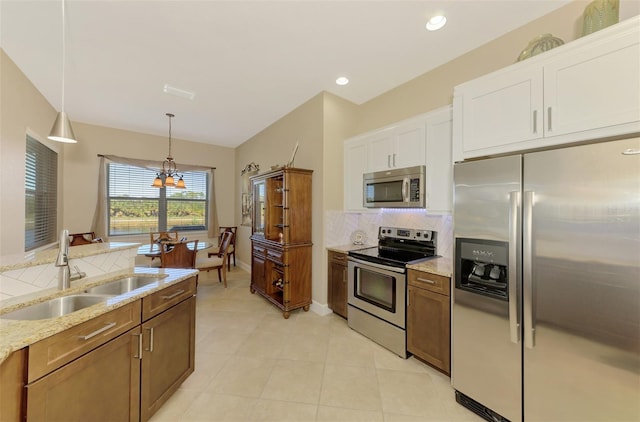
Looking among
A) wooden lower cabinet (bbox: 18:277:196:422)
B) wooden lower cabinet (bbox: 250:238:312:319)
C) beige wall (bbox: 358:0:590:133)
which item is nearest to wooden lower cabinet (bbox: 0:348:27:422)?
wooden lower cabinet (bbox: 18:277:196:422)

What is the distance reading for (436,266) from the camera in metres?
2.15

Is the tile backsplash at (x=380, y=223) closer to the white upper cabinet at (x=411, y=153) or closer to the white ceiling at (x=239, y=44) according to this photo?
the white upper cabinet at (x=411, y=153)

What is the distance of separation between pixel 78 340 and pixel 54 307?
54 centimetres

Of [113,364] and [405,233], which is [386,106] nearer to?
[405,233]

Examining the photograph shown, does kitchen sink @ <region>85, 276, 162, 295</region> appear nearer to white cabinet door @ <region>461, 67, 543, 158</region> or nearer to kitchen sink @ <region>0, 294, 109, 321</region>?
kitchen sink @ <region>0, 294, 109, 321</region>

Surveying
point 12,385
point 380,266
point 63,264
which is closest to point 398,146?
point 380,266

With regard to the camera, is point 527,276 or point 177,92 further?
point 177,92

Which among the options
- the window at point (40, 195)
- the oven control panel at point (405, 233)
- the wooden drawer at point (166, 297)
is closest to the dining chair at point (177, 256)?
the window at point (40, 195)

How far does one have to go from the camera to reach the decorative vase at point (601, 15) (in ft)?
4.87

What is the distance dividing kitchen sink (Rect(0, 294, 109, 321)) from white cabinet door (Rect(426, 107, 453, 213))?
275 centimetres

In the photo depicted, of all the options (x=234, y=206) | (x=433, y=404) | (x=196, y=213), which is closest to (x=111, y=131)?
(x=196, y=213)

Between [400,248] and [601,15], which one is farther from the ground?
[601,15]

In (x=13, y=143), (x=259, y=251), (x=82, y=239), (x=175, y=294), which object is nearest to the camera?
(x=175, y=294)

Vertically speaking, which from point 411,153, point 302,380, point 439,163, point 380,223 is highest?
point 411,153
